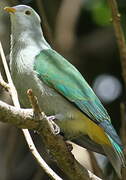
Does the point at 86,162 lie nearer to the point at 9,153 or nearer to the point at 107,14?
the point at 9,153

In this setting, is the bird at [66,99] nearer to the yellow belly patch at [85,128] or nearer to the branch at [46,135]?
the yellow belly patch at [85,128]

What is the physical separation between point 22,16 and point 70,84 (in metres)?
0.69

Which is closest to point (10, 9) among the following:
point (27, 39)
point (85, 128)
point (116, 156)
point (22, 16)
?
point (22, 16)

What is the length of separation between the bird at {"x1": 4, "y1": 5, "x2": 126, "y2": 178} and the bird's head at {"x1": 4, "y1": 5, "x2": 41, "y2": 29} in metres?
0.30

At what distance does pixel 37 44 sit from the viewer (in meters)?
4.17

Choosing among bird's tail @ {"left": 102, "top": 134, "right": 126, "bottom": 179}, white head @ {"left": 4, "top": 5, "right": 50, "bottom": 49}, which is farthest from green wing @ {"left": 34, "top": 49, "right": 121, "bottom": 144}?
white head @ {"left": 4, "top": 5, "right": 50, "bottom": 49}

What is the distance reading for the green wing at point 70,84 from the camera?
3756 mm

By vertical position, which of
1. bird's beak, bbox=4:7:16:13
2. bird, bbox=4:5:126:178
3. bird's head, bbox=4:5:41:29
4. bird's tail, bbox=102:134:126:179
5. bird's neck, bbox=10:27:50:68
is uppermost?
bird's beak, bbox=4:7:16:13

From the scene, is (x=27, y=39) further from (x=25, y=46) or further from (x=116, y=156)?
(x=116, y=156)

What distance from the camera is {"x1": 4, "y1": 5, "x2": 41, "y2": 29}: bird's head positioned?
4.23 m

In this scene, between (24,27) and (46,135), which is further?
(24,27)

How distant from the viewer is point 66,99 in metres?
3.85

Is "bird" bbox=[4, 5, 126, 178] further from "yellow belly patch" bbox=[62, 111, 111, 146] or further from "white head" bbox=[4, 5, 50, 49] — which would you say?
"white head" bbox=[4, 5, 50, 49]

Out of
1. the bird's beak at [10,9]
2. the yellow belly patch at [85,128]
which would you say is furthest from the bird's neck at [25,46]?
the yellow belly patch at [85,128]
